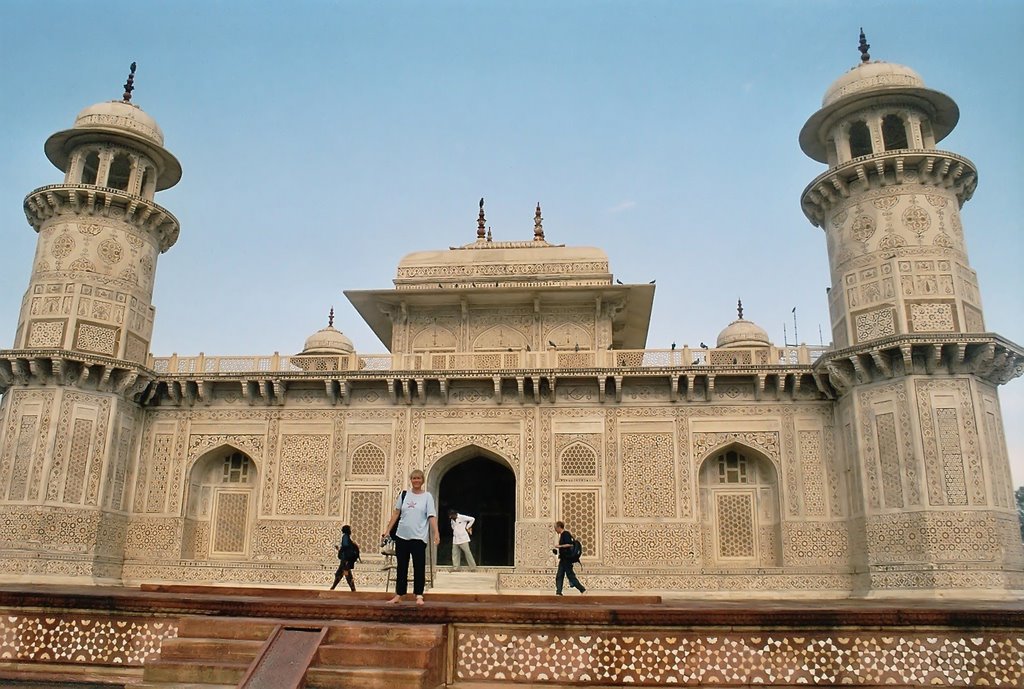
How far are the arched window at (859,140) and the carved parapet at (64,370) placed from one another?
1668cm

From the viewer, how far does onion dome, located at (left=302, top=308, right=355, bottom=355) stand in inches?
1065

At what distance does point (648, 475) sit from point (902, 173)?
803 cm

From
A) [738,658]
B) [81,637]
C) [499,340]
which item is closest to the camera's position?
[738,658]

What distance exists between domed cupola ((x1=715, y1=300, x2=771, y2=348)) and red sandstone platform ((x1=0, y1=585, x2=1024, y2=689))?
19541 millimetres

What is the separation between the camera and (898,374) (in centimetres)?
1584

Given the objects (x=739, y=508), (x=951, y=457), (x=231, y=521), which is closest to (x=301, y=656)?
(x=951, y=457)

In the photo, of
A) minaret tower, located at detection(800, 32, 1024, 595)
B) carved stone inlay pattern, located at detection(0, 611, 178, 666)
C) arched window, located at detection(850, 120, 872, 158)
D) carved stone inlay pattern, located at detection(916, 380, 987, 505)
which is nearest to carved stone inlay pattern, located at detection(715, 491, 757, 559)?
minaret tower, located at detection(800, 32, 1024, 595)

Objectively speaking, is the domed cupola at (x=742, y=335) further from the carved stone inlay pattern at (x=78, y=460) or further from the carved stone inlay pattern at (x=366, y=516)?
the carved stone inlay pattern at (x=78, y=460)

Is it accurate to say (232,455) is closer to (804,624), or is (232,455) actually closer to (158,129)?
(158,129)

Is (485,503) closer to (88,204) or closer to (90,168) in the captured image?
(88,204)

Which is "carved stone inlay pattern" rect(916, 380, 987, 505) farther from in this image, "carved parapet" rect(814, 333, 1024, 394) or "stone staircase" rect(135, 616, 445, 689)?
"stone staircase" rect(135, 616, 445, 689)

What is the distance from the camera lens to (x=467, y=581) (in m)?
16.5

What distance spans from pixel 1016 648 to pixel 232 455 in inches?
668

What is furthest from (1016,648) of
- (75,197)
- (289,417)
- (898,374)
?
(75,197)
